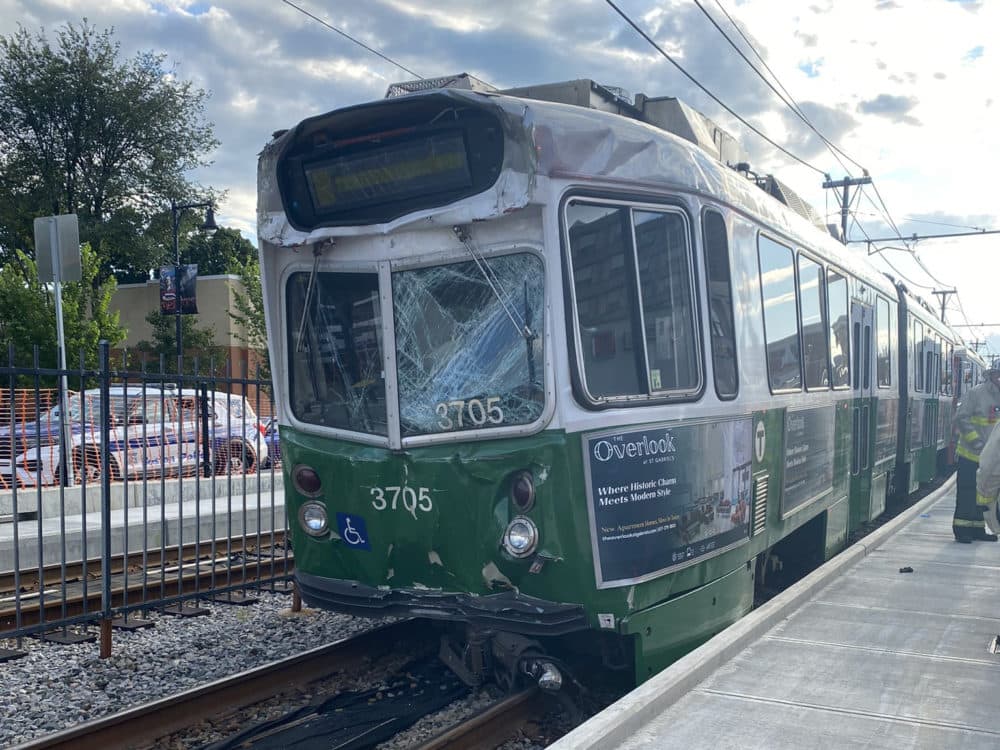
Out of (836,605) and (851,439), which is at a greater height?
(851,439)

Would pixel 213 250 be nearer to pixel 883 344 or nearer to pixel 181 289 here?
pixel 181 289

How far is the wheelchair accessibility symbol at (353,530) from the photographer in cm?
574

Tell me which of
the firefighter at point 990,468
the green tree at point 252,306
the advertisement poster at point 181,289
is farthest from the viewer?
the green tree at point 252,306

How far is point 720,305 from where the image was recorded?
6.12m

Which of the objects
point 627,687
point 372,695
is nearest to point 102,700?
point 372,695

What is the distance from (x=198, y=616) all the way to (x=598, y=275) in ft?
15.2

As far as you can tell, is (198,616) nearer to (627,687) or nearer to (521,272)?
(627,687)

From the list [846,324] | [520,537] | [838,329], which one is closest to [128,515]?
[520,537]

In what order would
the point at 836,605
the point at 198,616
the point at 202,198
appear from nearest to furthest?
the point at 836,605 < the point at 198,616 < the point at 202,198

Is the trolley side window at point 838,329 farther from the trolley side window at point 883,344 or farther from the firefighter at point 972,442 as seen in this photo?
the trolley side window at point 883,344

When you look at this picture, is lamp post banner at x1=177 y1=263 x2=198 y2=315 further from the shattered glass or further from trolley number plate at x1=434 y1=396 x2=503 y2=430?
trolley number plate at x1=434 y1=396 x2=503 y2=430

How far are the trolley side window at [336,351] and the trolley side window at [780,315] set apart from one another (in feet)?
9.21

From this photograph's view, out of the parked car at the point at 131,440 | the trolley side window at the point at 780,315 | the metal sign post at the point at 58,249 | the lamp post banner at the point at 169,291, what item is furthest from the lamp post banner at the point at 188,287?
the trolley side window at the point at 780,315

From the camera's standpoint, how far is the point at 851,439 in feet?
31.9
